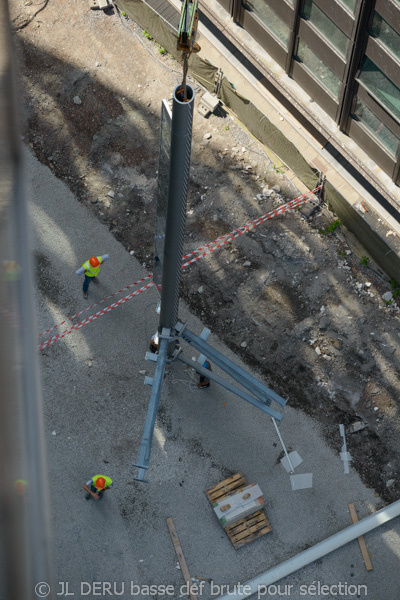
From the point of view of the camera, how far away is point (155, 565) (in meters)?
17.1

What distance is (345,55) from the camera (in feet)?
61.5

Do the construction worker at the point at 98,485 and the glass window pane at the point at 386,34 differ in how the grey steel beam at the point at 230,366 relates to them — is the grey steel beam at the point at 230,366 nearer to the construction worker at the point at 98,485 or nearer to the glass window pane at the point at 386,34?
the construction worker at the point at 98,485

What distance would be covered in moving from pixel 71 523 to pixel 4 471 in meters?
10.5

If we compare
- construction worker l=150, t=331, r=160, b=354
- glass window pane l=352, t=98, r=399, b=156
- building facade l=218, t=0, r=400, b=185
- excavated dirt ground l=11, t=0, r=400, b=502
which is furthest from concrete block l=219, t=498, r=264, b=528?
glass window pane l=352, t=98, r=399, b=156

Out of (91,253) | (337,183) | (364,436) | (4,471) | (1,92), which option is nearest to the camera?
(4,471)

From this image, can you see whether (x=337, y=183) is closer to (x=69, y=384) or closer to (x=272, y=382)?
(x=272, y=382)

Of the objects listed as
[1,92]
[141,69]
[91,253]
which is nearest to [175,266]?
[1,92]

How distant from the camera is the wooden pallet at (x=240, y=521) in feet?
56.9

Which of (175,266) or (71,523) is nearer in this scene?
(175,266)

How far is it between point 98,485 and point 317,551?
5.15 metres

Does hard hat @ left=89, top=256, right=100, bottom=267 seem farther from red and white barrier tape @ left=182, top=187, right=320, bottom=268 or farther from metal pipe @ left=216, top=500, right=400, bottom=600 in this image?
metal pipe @ left=216, top=500, right=400, bottom=600

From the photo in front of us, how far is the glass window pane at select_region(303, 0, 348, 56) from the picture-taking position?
18500 millimetres

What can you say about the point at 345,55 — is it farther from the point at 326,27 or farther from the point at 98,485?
the point at 98,485

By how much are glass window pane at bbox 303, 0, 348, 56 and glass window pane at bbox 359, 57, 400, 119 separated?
740 millimetres
